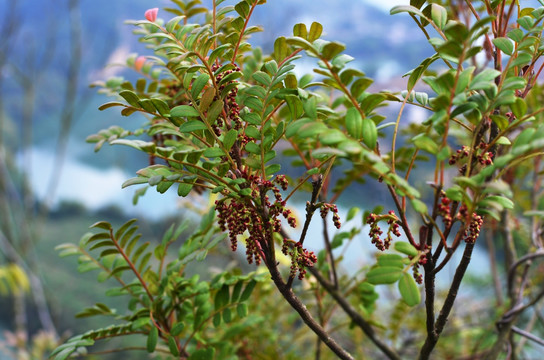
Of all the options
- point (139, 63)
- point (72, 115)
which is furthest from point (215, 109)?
point (72, 115)

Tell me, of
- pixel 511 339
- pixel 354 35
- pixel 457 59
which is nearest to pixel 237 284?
pixel 457 59

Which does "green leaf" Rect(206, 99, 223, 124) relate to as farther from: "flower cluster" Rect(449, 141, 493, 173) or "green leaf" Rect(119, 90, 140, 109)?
"flower cluster" Rect(449, 141, 493, 173)

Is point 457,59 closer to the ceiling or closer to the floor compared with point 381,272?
closer to the ceiling

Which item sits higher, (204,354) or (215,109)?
(215,109)

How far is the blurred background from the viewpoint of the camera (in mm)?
2723

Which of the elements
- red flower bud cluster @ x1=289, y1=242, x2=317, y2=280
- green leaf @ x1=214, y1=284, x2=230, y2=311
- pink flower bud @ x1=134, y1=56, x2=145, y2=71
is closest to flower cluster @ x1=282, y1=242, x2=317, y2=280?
red flower bud cluster @ x1=289, y1=242, x2=317, y2=280

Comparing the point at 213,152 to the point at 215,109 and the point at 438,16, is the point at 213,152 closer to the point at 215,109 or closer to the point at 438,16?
the point at 215,109

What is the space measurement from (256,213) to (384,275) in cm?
12

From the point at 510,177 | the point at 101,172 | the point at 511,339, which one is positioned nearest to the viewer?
the point at 511,339

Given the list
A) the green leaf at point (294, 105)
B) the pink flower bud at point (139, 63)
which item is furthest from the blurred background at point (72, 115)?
the green leaf at point (294, 105)

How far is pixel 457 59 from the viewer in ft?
1.05

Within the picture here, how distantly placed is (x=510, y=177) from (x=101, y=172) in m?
3.33

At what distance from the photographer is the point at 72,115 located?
111 inches

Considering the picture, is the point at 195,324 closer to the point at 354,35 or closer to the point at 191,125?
the point at 191,125
